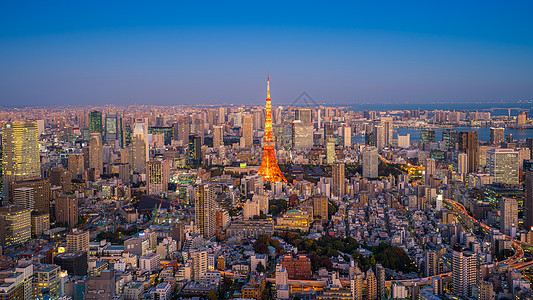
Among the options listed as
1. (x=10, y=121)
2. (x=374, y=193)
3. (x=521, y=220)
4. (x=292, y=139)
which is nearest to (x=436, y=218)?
(x=521, y=220)

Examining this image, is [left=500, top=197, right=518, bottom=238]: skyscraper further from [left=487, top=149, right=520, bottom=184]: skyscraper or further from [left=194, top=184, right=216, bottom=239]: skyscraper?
[left=194, top=184, right=216, bottom=239]: skyscraper

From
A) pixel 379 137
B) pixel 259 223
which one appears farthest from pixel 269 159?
pixel 379 137

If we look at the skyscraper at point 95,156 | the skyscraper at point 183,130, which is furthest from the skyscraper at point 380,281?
the skyscraper at point 183,130

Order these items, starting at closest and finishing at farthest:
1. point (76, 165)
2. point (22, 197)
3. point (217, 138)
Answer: point (22, 197) → point (76, 165) → point (217, 138)

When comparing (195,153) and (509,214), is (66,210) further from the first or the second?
(195,153)

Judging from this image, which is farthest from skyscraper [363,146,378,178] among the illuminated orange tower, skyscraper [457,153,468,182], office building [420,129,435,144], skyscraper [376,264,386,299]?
skyscraper [376,264,386,299]

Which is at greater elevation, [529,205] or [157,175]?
[157,175]
